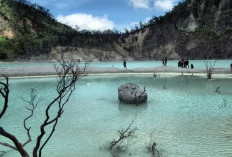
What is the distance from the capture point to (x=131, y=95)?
15750mm

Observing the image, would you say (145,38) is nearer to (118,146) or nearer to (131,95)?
(131,95)

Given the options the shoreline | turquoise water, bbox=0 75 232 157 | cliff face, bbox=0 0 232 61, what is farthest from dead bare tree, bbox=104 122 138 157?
cliff face, bbox=0 0 232 61

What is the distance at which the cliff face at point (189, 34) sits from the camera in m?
84.8

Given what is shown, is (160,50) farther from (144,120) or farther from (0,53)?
(144,120)

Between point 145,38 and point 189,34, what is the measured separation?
13042 mm

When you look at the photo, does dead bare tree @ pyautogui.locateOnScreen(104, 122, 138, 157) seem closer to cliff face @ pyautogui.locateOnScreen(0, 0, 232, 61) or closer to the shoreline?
the shoreline

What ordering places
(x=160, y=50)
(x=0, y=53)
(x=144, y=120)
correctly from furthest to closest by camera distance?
(x=160, y=50)
(x=0, y=53)
(x=144, y=120)

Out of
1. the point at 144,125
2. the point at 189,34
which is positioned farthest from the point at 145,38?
the point at 144,125

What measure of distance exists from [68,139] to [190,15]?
293 feet

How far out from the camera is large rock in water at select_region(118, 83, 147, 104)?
15.7 m

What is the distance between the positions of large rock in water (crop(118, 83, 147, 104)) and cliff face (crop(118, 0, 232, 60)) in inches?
2796

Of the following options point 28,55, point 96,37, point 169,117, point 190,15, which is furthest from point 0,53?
point 169,117

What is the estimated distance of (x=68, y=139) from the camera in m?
9.84

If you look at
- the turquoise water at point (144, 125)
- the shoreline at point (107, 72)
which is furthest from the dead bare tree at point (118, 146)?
the shoreline at point (107, 72)
